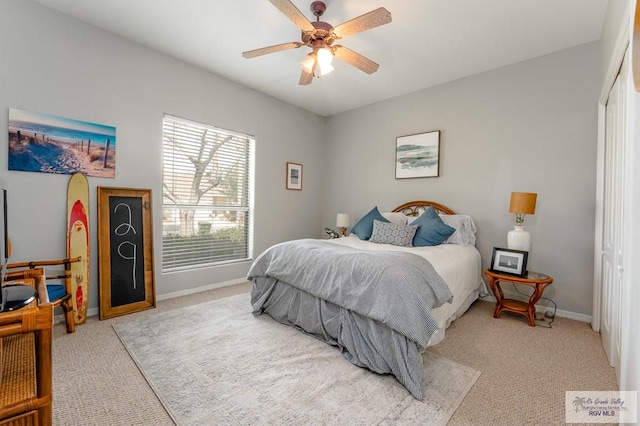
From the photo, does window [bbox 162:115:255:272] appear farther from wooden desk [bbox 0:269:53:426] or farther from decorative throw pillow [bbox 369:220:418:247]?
wooden desk [bbox 0:269:53:426]

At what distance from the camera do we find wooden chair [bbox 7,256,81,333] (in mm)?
2292

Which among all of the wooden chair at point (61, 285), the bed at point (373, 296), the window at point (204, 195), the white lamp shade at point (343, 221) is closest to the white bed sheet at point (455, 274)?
the bed at point (373, 296)

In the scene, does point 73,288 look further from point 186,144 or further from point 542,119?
point 542,119

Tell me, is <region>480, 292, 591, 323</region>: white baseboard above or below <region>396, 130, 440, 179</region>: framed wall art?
below

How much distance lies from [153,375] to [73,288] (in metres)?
1.45

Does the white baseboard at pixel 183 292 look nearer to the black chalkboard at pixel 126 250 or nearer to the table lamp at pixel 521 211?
the black chalkboard at pixel 126 250

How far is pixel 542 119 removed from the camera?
10.3 feet

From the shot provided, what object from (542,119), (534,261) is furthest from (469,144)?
(534,261)

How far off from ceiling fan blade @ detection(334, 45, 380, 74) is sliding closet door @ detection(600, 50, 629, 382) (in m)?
1.73

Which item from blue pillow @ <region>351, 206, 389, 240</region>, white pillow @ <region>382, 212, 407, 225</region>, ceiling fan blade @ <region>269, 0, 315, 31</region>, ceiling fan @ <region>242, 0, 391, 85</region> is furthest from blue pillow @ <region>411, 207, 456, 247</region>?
ceiling fan blade @ <region>269, 0, 315, 31</region>

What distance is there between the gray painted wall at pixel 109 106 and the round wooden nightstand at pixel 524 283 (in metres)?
3.04

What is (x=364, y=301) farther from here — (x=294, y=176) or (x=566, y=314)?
(x=294, y=176)

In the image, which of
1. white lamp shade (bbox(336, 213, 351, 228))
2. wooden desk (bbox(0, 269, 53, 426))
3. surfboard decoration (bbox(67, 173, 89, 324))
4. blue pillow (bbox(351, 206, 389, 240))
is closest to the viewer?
wooden desk (bbox(0, 269, 53, 426))

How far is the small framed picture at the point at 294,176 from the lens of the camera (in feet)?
15.5
